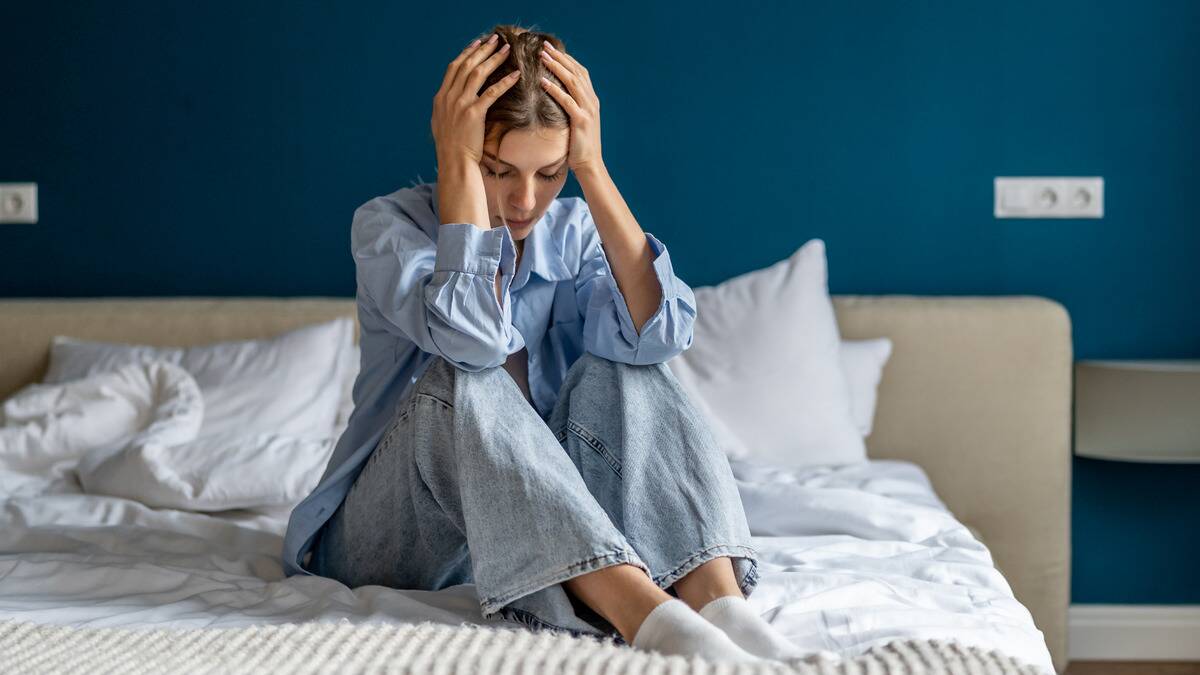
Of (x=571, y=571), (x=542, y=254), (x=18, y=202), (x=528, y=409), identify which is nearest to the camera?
(x=571, y=571)

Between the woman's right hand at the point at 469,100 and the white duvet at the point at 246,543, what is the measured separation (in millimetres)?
547

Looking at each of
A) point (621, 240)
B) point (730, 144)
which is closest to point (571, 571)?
point (621, 240)

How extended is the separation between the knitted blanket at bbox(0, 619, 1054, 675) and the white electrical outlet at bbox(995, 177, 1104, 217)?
179 cm

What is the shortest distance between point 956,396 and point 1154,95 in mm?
803

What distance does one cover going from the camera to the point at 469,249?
1458mm

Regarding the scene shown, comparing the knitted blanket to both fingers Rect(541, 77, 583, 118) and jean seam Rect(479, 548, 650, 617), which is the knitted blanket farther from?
fingers Rect(541, 77, 583, 118)

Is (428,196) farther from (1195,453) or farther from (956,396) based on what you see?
(1195,453)

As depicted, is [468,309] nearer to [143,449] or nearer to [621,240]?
[621,240]

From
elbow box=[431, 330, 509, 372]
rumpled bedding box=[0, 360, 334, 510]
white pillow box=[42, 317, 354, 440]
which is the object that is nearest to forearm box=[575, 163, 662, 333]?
elbow box=[431, 330, 509, 372]

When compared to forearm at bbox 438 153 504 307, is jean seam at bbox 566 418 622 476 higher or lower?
lower

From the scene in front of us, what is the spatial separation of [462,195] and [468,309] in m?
0.17

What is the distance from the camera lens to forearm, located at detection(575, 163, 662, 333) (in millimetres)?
1580

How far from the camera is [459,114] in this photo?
1.53 meters

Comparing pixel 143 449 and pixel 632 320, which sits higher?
pixel 632 320
